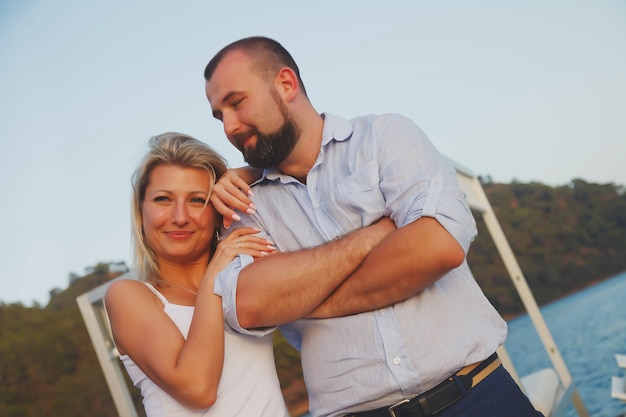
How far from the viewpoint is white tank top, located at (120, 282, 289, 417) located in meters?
1.80

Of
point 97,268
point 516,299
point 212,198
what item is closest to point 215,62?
point 212,198

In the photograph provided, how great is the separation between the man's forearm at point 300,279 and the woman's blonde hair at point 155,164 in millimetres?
564

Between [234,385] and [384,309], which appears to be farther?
[234,385]

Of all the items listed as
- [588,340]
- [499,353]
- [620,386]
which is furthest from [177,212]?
[588,340]

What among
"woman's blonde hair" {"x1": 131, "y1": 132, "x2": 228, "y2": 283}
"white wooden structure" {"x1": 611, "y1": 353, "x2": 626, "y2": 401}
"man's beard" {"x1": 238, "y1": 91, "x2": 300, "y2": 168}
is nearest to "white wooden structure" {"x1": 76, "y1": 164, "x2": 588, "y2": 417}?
"white wooden structure" {"x1": 611, "y1": 353, "x2": 626, "y2": 401}

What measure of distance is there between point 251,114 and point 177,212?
17.5 inches

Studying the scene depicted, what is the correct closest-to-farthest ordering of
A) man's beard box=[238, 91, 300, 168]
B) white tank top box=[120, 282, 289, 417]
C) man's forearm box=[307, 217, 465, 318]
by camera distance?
man's forearm box=[307, 217, 465, 318], white tank top box=[120, 282, 289, 417], man's beard box=[238, 91, 300, 168]

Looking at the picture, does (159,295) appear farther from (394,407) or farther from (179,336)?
(394,407)

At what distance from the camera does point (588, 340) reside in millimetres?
18125

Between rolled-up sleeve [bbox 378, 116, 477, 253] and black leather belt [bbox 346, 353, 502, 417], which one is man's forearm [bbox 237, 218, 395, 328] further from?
black leather belt [bbox 346, 353, 502, 417]

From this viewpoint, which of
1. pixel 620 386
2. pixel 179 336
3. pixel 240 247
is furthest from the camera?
pixel 620 386

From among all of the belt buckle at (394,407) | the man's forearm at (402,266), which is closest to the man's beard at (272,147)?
the man's forearm at (402,266)

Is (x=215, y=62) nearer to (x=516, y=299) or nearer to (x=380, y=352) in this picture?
(x=380, y=352)

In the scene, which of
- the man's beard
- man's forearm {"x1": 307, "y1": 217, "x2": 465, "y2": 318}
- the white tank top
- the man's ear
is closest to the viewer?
man's forearm {"x1": 307, "y1": 217, "x2": 465, "y2": 318}
